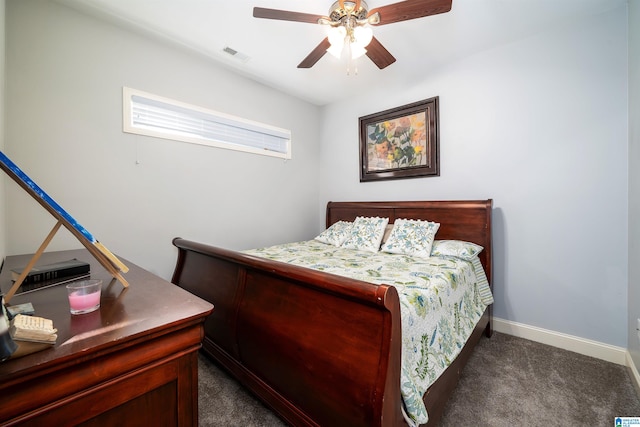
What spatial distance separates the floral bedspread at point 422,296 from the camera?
1127 millimetres

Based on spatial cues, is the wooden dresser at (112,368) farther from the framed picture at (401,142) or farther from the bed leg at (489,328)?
the framed picture at (401,142)

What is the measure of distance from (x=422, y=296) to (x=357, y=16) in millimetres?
1734

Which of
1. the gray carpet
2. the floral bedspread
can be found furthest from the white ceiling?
the gray carpet

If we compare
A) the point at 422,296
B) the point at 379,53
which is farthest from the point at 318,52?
the point at 422,296

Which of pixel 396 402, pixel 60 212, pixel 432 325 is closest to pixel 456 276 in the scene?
pixel 432 325

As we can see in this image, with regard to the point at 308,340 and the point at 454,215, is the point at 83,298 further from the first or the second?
the point at 454,215

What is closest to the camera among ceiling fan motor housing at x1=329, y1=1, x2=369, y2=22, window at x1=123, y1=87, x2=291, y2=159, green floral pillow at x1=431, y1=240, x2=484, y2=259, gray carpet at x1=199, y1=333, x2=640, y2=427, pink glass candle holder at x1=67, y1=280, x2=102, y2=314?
pink glass candle holder at x1=67, y1=280, x2=102, y2=314

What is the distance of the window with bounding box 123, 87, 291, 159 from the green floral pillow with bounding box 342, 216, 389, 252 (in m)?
1.42

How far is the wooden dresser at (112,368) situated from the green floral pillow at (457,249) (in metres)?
2.00

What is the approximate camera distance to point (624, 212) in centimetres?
192

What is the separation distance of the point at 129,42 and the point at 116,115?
0.65 metres

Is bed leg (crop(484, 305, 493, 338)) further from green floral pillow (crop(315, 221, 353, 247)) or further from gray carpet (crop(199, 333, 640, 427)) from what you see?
green floral pillow (crop(315, 221, 353, 247))

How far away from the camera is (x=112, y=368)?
65 cm

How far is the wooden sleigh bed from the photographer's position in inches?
38.0
